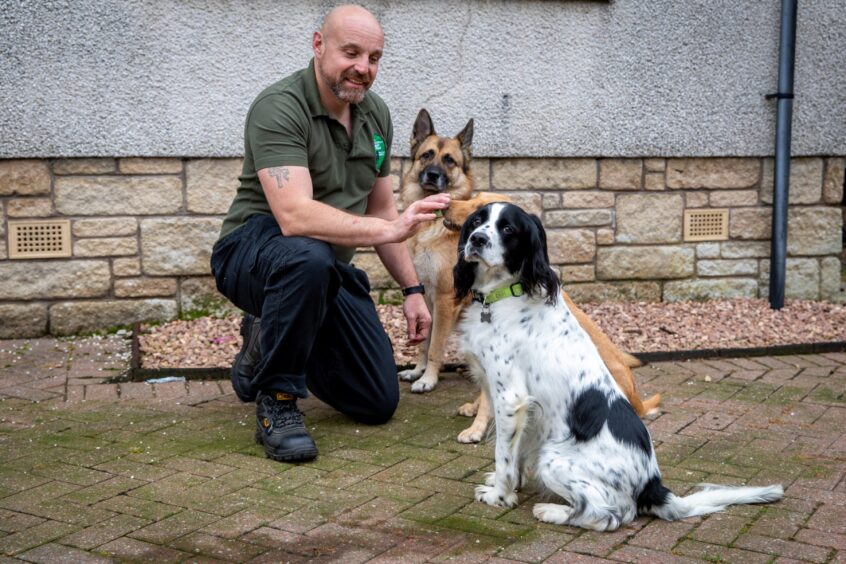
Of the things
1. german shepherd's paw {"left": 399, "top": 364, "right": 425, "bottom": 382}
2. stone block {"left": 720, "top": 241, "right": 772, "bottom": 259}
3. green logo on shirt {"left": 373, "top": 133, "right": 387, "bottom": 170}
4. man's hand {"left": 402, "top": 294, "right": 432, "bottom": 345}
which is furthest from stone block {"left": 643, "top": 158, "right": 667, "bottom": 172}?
man's hand {"left": 402, "top": 294, "right": 432, "bottom": 345}

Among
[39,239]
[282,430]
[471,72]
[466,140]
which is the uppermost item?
[471,72]

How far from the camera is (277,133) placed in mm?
3848

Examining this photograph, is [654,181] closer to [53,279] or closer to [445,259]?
[445,259]

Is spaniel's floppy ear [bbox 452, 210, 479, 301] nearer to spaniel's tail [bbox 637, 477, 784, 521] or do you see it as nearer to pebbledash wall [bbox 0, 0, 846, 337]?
spaniel's tail [bbox 637, 477, 784, 521]

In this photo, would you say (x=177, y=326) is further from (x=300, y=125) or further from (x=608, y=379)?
(x=608, y=379)

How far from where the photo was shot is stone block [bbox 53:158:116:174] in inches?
230

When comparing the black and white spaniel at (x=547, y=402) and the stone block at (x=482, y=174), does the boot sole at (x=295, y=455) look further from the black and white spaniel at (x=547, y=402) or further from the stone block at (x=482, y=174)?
the stone block at (x=482, y=174)

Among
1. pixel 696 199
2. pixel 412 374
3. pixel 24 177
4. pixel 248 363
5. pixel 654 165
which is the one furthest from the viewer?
pixel 696 199

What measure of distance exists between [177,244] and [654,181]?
11.6 ft

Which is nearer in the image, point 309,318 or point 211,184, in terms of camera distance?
point 309,318

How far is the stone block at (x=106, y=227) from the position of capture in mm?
5922

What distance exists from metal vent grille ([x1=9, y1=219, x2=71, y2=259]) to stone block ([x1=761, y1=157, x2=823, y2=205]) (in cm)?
A: 516

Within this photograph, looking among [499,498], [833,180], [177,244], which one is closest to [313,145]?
[499,498]

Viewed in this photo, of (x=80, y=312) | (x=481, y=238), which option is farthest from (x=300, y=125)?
→ (x=80, y=312)
